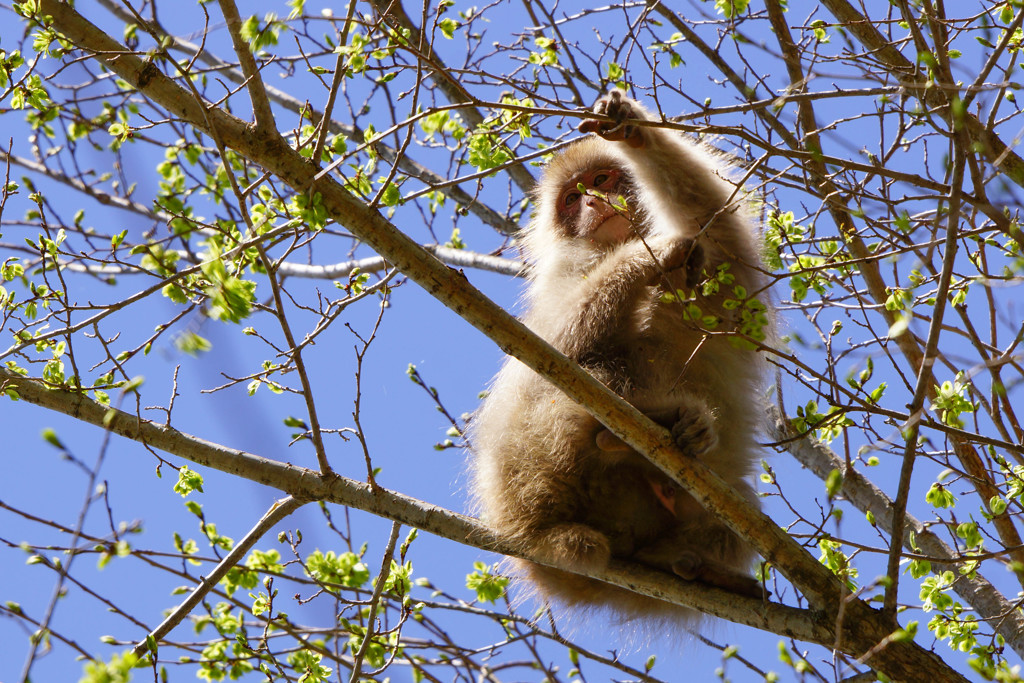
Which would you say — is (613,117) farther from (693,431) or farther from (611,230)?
(693,431)

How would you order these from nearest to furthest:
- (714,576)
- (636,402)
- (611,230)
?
(714,576), (636,402), (611,230)

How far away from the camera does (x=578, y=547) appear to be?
13.5 feet

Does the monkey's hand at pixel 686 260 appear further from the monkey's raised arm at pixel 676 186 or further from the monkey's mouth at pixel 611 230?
the monkey's mouth at pixel 611 230

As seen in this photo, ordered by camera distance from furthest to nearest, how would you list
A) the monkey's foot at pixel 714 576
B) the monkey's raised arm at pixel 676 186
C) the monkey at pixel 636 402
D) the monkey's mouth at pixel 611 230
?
1. the monkey's mouth at pixel 611 230
2. the monkey's raised arm at pixel 676 186
3. the monkey at pixel 636 402
4. the monkey's foot at pixel 714 576

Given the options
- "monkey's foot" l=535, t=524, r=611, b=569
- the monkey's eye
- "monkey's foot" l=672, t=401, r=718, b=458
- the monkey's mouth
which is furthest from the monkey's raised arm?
"monkey's foot" l=535, t=524, r=611, b=569

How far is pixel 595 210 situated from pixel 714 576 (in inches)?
86.5

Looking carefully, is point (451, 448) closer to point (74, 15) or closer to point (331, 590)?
point (331, 590)

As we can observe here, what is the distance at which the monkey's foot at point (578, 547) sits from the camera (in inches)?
161

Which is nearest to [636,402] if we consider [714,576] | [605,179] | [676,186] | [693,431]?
[693,431]

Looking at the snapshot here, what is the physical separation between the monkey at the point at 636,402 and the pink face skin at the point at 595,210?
3cm

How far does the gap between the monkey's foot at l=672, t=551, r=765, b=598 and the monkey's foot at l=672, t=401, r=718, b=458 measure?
19.8 inches

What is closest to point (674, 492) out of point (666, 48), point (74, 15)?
point (666, 48)

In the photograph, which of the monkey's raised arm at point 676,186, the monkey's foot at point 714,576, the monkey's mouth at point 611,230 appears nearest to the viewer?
the monkey's foot at point 714,576

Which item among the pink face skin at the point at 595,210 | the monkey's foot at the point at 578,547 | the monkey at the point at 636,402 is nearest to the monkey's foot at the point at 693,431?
the monkey at the point at 636,402
